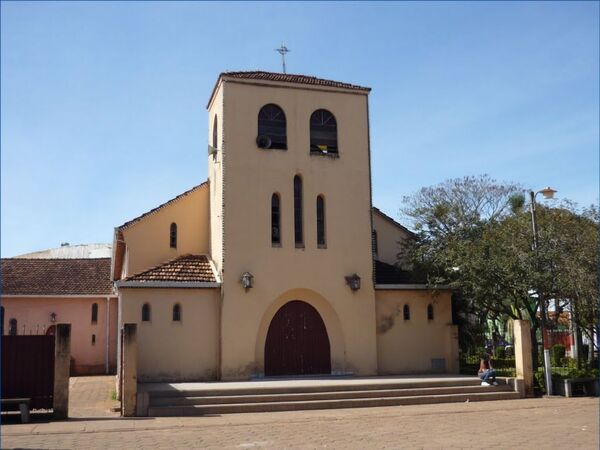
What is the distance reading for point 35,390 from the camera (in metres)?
17.1

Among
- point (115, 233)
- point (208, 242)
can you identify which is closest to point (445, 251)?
point (208, 242)

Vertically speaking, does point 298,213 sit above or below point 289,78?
below

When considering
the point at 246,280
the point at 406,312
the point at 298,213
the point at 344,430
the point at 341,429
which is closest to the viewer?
the point at 344,430

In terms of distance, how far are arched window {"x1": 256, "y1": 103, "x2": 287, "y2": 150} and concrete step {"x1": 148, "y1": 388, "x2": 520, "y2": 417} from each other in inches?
394

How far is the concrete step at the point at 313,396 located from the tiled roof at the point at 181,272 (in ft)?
17.8

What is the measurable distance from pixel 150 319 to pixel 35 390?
19.6 feet

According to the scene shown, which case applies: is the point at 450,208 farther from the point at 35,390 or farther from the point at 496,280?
the point at 35,390

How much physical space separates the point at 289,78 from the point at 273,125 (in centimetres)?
212

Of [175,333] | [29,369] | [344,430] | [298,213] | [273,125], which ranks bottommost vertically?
[344,430]

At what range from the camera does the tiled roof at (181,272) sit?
23234 millimetres

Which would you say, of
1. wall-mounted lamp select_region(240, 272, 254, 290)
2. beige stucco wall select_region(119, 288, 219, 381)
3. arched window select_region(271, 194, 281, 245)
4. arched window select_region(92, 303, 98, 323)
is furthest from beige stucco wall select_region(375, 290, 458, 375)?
arched window select_region(92, 303, 98, 323)

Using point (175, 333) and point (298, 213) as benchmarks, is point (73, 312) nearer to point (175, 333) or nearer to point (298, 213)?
point (175, 333)

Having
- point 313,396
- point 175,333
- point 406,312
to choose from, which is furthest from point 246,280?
point 406,312

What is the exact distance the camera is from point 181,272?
23.9 m
